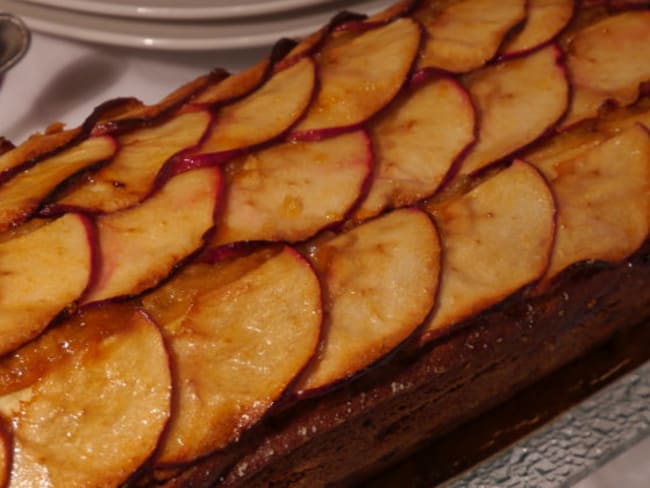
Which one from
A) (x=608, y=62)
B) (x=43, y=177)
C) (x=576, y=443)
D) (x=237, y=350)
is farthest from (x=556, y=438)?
(x=43, y=177)

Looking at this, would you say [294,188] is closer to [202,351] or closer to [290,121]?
[290,121]

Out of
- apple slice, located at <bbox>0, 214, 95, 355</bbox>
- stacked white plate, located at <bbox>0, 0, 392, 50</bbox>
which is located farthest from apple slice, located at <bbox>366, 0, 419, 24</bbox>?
apple slice, located at <bbox>0, 214, 95, 355</bbox>

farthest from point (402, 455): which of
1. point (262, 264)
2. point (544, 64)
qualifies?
point (544, 64)

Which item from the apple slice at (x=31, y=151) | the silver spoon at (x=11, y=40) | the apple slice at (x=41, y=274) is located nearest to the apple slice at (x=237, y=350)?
the apple slice at (x=41, y=274)

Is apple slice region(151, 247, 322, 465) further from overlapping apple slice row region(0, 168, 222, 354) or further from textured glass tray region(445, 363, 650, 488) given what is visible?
textured glass tray region(445, 363, 650, 488)

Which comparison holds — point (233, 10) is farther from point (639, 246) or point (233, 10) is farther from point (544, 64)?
point (639, 246)

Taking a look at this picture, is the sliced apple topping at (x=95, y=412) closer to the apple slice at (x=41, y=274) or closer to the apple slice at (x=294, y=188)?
the apple slice at (x=41, y=274)

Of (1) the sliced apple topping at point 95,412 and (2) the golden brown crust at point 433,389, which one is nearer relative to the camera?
(1) the sliced apple topping at point 95,412
